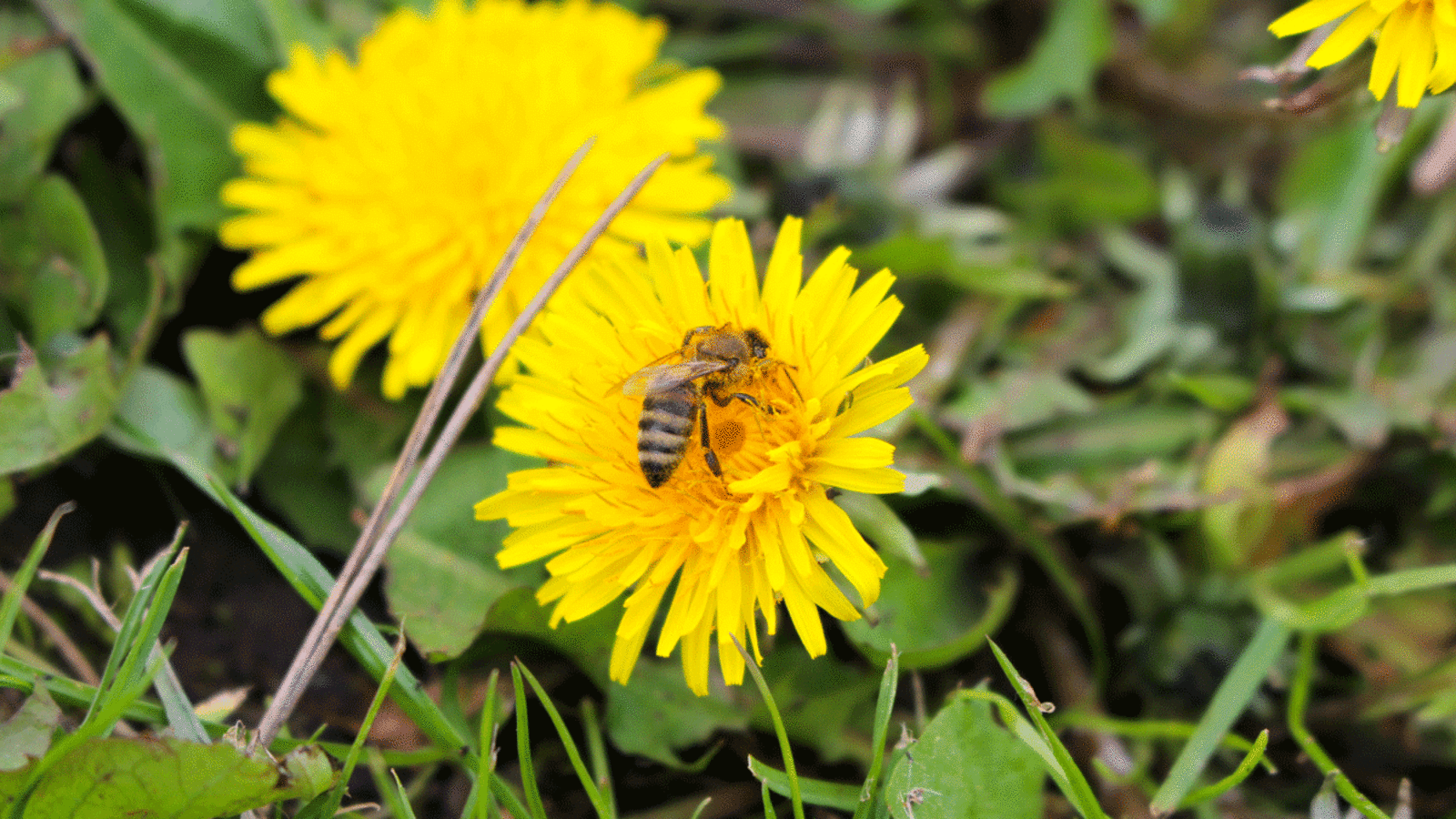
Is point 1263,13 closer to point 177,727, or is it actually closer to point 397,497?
point 397,497

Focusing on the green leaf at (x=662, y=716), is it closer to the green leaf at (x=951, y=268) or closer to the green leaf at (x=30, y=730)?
the green leaf at (x=30, y=730)

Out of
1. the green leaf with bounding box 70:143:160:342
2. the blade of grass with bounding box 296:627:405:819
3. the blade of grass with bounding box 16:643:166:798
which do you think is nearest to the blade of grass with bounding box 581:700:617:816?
the blade of grass with bounding box 296:627:405:819

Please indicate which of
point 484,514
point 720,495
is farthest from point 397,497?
point 720,495

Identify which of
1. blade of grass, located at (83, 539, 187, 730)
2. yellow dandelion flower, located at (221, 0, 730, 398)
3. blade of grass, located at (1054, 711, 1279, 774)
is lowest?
blade of grass, located at (1054, 711, 1279, 774)

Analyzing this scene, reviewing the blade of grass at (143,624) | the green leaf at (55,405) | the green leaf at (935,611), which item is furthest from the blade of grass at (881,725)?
the green leaf at (55,405)

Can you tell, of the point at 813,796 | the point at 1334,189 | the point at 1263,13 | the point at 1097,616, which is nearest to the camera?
the point at 813,796

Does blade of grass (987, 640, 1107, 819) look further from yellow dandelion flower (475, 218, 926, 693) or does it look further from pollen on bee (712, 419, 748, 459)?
pollen on bee (712, 419, 748, 459)
